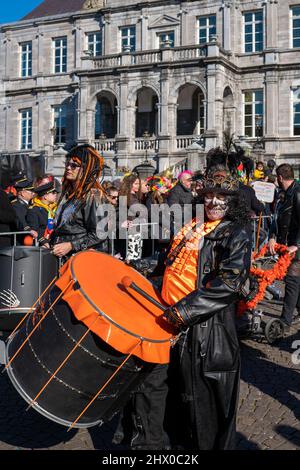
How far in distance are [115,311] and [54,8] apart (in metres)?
41.5

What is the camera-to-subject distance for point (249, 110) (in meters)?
32.1

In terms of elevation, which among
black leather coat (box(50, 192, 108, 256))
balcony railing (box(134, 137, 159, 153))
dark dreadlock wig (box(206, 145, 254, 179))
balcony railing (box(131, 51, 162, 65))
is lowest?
black leather coat (box(50, 192, 108, 256))

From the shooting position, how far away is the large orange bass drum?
2898 mm

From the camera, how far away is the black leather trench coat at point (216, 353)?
124 inches

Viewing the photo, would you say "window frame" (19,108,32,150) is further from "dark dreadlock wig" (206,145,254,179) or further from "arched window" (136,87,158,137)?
"dark dreadlock wig" (206,145,254,179)

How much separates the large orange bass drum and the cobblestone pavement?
1.01 m

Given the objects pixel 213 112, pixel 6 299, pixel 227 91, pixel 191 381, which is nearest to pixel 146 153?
pixel 213 112

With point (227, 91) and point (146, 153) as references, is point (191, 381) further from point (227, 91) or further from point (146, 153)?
point (227, 91)

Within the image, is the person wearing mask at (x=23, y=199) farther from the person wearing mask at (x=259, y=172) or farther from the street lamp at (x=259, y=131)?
the street lamp at (x=259, y=131)

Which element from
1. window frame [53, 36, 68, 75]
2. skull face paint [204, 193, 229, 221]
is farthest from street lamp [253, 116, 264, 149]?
skull face paint [204, 193, 229, 221]

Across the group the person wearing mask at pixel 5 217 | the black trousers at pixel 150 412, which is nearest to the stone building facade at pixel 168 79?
the person wearing mask at pixel 5 217

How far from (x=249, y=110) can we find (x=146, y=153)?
23.5 feet

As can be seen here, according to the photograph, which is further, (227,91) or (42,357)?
(227,91)
